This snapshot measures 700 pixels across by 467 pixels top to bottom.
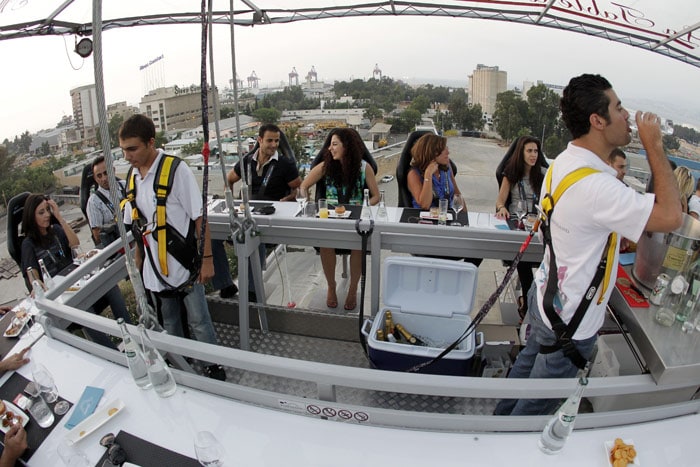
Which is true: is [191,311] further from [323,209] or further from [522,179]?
[522,179]

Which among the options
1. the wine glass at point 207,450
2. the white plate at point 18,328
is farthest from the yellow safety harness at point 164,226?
the wine glass at point 207,450

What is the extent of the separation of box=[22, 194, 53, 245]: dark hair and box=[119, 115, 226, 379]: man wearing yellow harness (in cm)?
163

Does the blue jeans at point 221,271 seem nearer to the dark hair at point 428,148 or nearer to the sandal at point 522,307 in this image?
the dark hair at point 428,148

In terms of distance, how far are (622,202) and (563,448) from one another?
76 cm

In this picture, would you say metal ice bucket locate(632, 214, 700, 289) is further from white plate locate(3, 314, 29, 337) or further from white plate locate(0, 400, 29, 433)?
white plate locate(3, 314, 29, 337)

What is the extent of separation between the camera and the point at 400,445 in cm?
125

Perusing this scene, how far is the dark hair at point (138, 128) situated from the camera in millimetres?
2104

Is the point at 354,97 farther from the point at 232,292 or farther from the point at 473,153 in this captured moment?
the point at 232,292

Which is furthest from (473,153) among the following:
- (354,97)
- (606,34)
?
(354,97)

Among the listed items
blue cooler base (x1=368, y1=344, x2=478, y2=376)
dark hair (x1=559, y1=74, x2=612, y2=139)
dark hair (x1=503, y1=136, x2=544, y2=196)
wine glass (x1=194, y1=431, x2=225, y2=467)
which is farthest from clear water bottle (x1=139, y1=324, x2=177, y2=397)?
dark hair (x1=503, y1=136, x2=544, y2=196)

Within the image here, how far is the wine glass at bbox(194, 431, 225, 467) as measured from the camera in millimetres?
1147

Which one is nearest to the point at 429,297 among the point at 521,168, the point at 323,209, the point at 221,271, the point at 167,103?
the point at 323,209

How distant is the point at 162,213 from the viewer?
6.95 feet

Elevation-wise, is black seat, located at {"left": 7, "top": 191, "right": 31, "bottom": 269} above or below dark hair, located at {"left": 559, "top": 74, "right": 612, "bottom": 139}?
below
